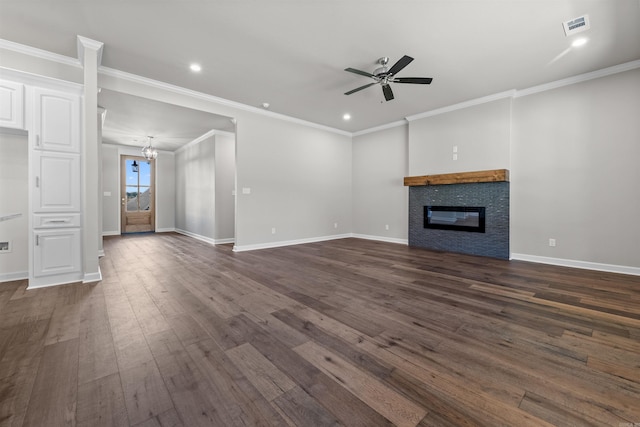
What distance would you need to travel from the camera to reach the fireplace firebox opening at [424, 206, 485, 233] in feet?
16.1

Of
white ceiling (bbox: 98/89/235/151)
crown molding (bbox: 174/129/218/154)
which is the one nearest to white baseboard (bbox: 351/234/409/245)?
white ceiling (bbox: 98/89/235/151)

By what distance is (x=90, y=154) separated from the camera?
3.16 metres

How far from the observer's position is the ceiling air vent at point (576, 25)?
Answer: 108 inches

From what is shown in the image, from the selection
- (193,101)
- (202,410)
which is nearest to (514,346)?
(202,410)

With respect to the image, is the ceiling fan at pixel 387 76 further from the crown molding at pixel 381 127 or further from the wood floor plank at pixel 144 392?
the wood floor plank at pixel 144 392

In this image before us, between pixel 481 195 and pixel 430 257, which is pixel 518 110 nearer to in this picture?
pixel 481 195

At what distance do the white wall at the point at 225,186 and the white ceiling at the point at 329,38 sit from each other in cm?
210

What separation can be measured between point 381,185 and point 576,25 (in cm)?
427

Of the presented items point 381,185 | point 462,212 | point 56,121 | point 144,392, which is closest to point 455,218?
point 462,212

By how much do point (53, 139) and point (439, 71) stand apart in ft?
16.8

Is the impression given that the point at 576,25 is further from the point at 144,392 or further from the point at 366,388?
the point at 144,392

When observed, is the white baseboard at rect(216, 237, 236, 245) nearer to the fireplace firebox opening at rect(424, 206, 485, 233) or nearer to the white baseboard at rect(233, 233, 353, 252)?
the white baseboard at rect(233, 233, 353, 252)

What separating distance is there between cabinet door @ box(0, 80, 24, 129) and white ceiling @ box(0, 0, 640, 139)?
1.98ft

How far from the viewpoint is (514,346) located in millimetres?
1818
